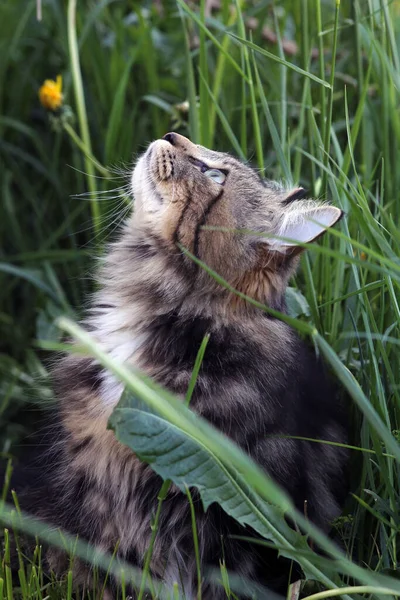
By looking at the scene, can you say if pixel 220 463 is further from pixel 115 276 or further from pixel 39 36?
pixel 39 36

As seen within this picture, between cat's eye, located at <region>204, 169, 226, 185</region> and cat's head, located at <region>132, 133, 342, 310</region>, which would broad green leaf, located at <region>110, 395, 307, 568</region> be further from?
cat's eye, located at <region>204, 169, 226, 185</region>

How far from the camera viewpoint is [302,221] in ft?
5.36

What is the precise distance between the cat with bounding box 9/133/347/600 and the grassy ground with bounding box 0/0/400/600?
127 mm

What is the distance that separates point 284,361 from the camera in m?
1.67

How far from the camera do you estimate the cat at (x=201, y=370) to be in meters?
1.57

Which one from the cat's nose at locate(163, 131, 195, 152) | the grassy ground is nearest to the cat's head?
the cat's nose at locate(163, 131, 195, 152)

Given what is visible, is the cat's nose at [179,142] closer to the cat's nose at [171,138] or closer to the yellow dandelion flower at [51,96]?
the cat's nose at [171,138]

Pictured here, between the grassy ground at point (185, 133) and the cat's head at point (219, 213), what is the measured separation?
14cm

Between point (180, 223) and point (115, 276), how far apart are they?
25 cm

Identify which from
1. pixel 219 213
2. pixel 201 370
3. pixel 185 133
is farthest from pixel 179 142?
pixel 185 133

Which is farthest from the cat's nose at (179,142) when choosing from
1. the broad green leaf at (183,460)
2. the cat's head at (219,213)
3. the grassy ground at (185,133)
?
the broad green leaf at (183,460)

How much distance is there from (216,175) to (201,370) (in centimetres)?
46

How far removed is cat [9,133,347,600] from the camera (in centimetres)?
157

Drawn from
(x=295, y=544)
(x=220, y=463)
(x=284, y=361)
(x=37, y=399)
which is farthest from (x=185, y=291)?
(x=37, y=399)
